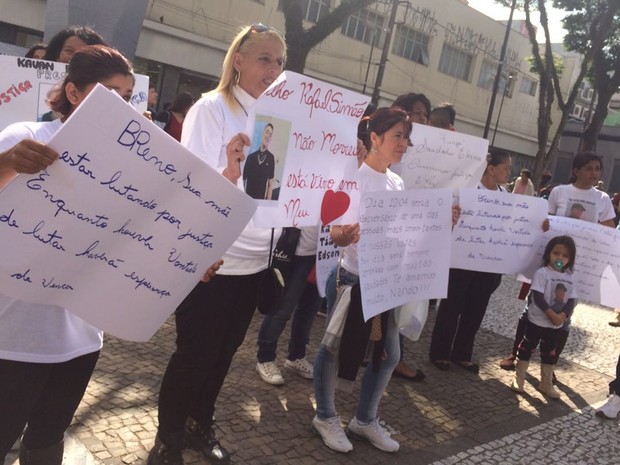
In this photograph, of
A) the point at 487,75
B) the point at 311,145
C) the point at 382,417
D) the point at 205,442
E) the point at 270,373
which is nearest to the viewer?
the point at 311,145

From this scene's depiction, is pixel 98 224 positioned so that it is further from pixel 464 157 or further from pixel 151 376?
pixel 464 157

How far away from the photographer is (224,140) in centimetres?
243

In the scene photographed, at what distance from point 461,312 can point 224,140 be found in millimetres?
3175

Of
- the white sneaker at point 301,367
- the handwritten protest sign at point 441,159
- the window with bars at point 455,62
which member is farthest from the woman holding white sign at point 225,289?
the window with bars at point 455,62

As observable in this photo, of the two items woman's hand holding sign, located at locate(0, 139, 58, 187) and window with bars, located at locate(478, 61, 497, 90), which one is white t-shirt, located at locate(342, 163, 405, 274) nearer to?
woman's hand holding sign, located at locate(0, 139, 58, 187)

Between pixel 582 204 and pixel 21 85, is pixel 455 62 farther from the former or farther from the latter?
pixel 21 85

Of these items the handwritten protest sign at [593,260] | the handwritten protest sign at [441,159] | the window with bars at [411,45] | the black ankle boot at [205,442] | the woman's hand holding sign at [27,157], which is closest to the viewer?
the woman's hand holding sign at [27,157]

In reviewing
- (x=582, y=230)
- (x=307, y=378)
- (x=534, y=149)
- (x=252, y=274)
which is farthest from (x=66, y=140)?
(x=534, y=149)

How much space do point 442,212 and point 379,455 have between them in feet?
4.49

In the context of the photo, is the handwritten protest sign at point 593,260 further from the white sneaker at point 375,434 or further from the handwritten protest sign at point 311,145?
the handwritten protest sign at point 311,145

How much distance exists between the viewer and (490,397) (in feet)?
14.9

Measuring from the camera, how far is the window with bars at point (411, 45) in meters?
25.6

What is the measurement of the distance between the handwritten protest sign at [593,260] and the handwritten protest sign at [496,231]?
0.13 m

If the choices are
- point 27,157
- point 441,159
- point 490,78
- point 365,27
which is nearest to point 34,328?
point 27,157
